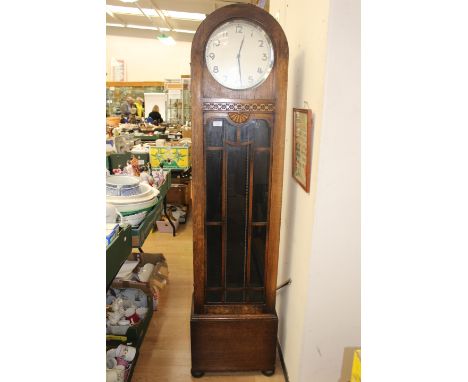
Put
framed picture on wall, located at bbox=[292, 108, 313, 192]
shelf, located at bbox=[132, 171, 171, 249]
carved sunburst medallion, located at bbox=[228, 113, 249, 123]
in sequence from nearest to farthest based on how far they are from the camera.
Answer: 1. framed picture on wall, located at bbox=[292, 108, 313, 192]
2. carved sunburst medallion, located at bbox=[228, 113, 249, 123]
3. shelf, located at bbox=[132, 171, 171, 249]

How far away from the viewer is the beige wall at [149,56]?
11477mm

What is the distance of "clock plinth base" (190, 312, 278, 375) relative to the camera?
220 cm

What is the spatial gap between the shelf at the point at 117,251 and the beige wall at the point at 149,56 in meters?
10.3

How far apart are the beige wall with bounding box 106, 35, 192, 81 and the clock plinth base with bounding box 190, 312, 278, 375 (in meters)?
→ 10.4

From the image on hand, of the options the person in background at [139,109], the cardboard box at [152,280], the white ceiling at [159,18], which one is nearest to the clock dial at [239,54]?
the cardboard box at [152,280]

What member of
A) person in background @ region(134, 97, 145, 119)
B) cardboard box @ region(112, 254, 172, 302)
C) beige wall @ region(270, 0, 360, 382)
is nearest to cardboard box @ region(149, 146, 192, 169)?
cardboard box @ region(112, 254, 172, 302)

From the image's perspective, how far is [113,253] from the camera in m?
1.75

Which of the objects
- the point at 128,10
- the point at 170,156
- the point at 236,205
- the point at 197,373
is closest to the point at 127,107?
the point at 128,10

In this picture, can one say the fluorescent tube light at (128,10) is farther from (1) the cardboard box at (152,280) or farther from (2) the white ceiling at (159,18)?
(1) the cardboard box at (152,280)

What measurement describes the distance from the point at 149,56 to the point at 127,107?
280 centimetres

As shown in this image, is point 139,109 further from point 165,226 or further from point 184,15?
point 165,226

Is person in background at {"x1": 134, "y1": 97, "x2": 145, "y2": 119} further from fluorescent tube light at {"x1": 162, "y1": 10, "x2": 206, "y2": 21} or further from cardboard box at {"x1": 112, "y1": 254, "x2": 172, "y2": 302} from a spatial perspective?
cardboard box at {"x1": 112, "y1": 254, "x2": 172, "y2": 302}
